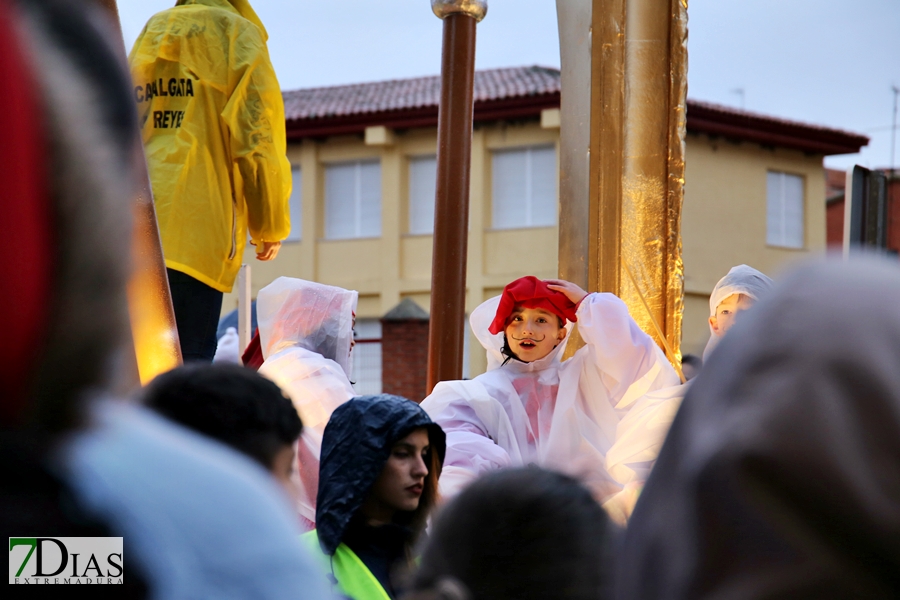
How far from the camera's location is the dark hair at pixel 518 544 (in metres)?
1.28

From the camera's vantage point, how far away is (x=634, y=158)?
4.74 meters

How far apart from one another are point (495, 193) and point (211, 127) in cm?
1636

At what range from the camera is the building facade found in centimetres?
1980

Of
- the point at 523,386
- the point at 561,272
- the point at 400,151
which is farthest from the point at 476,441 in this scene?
the point at 400,151

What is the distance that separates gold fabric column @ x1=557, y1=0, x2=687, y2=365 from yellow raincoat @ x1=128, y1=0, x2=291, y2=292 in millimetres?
1397

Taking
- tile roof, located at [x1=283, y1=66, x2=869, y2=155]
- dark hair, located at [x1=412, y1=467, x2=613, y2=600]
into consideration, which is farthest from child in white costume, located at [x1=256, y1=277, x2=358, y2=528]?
tile roof, located at [x1=283, y1=66, x2=869, y2=155]

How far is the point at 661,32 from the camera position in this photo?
480cm

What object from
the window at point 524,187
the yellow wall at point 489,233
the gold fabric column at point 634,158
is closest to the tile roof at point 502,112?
the yellow wall at point 489,233

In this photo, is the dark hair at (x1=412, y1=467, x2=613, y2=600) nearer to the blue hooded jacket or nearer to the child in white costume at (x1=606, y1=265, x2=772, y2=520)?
the blue hooded jacket

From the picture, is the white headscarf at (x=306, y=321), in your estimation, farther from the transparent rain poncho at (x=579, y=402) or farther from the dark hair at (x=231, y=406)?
the dark hair at (x=231, y=406)

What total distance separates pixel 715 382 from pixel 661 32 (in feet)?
14.0

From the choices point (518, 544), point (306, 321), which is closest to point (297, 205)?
point (306, 321)

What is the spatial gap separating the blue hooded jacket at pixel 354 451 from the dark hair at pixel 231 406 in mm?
1008

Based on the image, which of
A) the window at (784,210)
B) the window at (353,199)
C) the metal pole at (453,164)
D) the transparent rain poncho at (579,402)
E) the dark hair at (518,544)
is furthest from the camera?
the window at (784,210)
